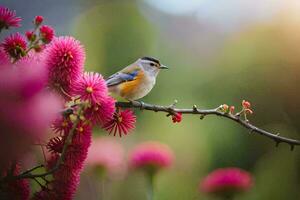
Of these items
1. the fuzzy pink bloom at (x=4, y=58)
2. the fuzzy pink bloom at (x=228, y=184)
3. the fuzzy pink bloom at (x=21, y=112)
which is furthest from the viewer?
the fuzzy pink bloom at (x=228, y=184)

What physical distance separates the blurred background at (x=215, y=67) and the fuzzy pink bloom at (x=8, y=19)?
106 centimetres

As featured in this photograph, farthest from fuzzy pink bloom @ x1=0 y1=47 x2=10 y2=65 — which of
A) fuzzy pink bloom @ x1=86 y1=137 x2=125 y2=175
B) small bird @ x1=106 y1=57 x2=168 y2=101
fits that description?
fuzzy pink bloom @ x1=86 y1=137 x2=125 y2=175

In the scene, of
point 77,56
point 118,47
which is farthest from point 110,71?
point 77,56

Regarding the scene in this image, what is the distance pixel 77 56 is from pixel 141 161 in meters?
0.48

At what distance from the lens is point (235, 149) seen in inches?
75.8

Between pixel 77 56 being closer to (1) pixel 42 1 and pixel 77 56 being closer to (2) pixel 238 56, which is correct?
(2) pixel 238 56

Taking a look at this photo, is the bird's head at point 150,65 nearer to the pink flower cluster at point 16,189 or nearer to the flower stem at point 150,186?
the flower stem at point 150,186

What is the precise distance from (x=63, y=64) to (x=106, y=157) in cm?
50

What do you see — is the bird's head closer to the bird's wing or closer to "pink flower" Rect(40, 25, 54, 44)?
the bird's wing

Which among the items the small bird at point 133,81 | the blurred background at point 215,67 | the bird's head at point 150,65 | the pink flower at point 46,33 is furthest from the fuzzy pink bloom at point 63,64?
the blurred background at point 215,67

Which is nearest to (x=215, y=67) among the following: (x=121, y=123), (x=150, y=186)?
(x=150, y=186)

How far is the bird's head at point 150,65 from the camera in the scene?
0.84 meters

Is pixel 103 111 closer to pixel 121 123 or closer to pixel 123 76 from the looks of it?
pixel 121 123

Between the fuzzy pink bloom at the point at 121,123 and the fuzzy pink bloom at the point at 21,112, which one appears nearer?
the fuzzy pink bloom at the point at 21,112
